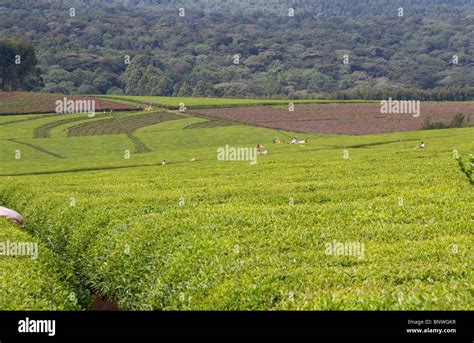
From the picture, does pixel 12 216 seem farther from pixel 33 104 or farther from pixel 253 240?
pixel 33 104

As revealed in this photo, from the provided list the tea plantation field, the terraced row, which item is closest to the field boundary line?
the terraced row

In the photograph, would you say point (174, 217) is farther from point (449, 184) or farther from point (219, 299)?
point (449, 184)

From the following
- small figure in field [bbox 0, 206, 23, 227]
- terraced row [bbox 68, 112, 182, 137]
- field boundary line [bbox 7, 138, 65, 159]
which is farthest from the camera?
terraced row [bbox 68, 112, 182, 137]

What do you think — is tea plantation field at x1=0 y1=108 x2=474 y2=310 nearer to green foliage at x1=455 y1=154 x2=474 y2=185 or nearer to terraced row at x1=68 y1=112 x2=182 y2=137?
green foliage at x1=455 y1=154 x2=474 y2=185

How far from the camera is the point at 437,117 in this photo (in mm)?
111125

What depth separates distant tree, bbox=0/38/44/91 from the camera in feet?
521

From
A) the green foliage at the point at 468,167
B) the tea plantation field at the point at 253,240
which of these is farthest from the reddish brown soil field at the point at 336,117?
the green foliage at the point at 468,167

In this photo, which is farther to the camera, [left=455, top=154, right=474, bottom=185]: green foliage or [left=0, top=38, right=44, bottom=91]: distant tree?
[left=0, top=38, right=44, bottom=91]: distant tree

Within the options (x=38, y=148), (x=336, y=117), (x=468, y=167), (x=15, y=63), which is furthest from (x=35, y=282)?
(x=15, y=63)

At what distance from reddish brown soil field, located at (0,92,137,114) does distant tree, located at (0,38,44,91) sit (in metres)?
16.3

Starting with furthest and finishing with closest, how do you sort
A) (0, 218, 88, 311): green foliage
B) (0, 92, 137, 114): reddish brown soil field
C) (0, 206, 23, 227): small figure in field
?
1. (0, 92, 137, 114): reddish brown soil field
2. (0, 206, 23, 227): small figure in field
3. (0, 218, 88, 311): green foliage

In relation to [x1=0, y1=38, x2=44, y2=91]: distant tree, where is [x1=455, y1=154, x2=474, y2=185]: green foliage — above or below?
below

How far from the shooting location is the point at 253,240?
18.5m

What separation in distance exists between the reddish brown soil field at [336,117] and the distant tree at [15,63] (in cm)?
5470
